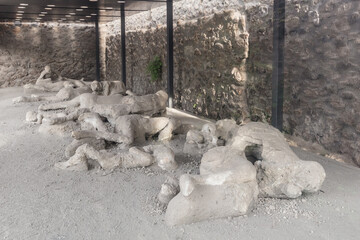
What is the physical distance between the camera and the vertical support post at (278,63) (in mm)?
5047

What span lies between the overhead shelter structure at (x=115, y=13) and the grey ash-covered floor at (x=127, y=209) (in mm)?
1666

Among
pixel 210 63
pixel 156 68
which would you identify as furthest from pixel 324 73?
pixel 156 68

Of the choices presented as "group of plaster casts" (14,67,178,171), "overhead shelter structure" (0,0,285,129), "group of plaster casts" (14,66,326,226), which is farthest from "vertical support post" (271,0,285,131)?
"group of plaster casts" (14,67,178,171)

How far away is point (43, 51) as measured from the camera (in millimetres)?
13516

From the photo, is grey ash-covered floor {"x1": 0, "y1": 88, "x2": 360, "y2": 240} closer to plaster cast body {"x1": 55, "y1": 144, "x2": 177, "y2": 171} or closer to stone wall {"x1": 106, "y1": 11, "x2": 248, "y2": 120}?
plaster cast body {"x1": 55, "y1": 144, "x2": 177, "y2": 171}

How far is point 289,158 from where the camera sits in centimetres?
286

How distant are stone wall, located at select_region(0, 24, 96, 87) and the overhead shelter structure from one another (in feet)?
1.72

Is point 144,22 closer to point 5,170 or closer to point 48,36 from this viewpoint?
point 48,36

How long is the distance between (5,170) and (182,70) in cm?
532

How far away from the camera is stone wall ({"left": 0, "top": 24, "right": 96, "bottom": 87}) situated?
507 inches

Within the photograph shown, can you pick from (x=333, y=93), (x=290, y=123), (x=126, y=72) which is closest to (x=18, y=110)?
(x=290, y=123)

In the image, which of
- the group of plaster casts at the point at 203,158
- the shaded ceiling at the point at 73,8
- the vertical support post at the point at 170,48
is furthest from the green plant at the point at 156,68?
the group of plaster casts at the point at 203,158

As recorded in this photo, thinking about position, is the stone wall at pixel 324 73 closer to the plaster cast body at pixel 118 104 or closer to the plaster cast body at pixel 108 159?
the plaster cast body at pixel 118 104

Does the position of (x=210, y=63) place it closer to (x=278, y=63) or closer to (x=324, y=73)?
(x=278, y=63)
